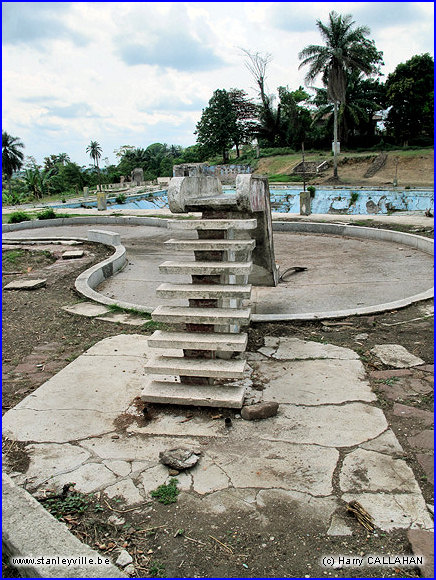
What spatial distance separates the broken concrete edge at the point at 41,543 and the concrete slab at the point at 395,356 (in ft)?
9.48

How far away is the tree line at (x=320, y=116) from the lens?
1433 inches

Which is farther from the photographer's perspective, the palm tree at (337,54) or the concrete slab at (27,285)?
the palm tree at (337,54)

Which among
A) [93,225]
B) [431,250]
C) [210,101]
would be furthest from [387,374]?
[210,101]

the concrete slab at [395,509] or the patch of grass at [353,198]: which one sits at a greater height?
the patch of grass at [353,198]

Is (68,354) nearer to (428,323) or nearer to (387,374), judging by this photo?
(387,374)

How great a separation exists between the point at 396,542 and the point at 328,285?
17.4 ft

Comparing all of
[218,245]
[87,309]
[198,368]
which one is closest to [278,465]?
[198,368]

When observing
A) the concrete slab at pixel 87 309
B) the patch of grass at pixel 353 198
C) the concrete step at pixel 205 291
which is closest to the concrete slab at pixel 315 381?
the concrete step at pixel 205 291

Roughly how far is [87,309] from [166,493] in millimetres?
3864

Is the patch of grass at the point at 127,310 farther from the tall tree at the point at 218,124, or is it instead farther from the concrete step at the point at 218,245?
the tall tree at the point at 218,124

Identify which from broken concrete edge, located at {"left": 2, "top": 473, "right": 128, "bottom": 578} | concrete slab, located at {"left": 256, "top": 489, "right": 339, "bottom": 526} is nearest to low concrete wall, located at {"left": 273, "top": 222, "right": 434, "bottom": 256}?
concrete slab, located at {"left": 256, "top": 489, "right": 339, "bottom": 526}

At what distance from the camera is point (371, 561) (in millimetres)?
2055

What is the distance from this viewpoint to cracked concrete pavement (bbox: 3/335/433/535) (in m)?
2.47

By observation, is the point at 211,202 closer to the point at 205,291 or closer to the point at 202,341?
the point at 205,291
